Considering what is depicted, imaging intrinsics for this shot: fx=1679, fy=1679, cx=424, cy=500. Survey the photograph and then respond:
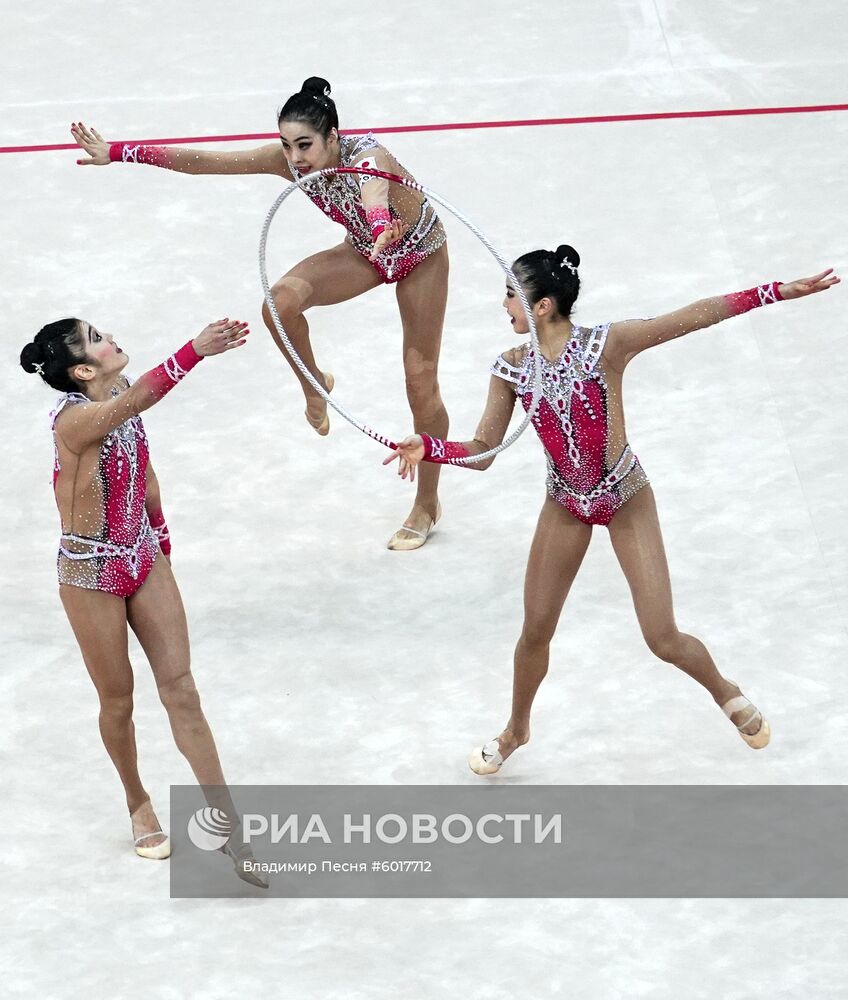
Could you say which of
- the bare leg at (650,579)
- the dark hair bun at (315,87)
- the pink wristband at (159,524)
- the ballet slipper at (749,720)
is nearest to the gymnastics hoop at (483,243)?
the dark hair bun at (315,87)

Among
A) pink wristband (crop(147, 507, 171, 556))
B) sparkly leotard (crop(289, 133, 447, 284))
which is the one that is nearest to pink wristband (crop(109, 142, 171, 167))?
sparkly leotard (crop(289, 133, 447, 284))

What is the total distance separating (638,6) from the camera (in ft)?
30.9

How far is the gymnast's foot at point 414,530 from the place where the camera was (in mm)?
6023

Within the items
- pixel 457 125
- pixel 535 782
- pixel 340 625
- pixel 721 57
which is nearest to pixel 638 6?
pixel 721 57

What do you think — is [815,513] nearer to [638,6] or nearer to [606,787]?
[606,787]

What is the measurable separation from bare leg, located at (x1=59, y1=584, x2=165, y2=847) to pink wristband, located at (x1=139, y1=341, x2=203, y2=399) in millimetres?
593

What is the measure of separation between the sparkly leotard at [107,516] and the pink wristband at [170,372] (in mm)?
232

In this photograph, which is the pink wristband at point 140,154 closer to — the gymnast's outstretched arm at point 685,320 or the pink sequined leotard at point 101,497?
the pink sequined leotard at point 101,497

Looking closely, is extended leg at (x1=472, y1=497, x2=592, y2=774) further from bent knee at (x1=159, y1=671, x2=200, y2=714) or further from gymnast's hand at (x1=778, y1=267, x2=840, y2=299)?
bent knee at (x1=159, y1=671, x2=200, y2=714)

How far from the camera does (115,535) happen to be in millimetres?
4332

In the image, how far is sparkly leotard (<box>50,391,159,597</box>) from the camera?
428 centimetres

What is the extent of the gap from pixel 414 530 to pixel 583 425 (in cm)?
172

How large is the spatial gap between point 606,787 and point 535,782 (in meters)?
0.21

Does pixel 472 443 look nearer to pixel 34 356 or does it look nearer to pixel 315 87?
pixel 34 356
